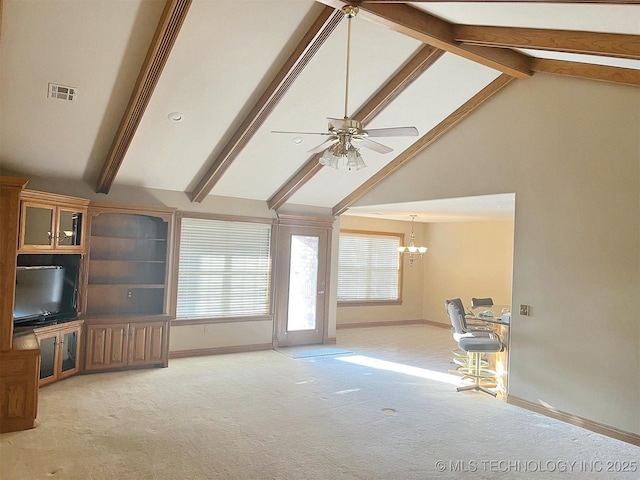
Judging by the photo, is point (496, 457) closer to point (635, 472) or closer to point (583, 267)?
point (635, 472)

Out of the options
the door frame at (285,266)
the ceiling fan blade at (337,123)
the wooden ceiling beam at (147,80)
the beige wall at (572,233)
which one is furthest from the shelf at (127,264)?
the beige wall at (572,233)

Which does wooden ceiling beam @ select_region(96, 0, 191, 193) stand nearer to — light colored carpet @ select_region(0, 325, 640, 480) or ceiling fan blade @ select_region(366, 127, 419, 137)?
ceiling fan blade @ select_region(366, 127, 419, 137)

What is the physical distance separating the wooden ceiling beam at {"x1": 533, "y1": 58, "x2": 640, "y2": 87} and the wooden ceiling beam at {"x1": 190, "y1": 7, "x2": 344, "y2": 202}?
2336 mm

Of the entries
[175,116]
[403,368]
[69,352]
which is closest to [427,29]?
[175,116]

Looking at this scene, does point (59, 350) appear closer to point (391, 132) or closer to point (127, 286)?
point (127, 286)

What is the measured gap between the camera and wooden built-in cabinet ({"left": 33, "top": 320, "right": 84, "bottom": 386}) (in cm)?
500

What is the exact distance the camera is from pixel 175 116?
16.0 feet

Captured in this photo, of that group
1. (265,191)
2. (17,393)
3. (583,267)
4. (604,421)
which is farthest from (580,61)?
(17,393)

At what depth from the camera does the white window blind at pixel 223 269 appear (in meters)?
6.82

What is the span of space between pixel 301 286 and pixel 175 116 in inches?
152

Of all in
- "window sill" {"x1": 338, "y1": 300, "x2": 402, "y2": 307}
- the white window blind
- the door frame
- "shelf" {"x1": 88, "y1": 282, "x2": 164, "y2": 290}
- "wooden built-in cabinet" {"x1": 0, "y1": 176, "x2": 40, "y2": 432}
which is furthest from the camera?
"window sill" {"x1": 338, "y1": 300, "x2": 402, "y2": 307}

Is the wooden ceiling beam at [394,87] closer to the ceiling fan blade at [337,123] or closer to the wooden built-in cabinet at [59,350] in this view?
the ceiling fan blade at [337,123]

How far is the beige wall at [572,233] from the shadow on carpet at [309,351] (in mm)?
2936

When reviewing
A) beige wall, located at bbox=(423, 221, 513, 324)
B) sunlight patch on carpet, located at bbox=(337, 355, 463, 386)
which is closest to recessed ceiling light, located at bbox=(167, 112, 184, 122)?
sunlight patch on carpet, located at bbox=(337, 355, 463, 386)
